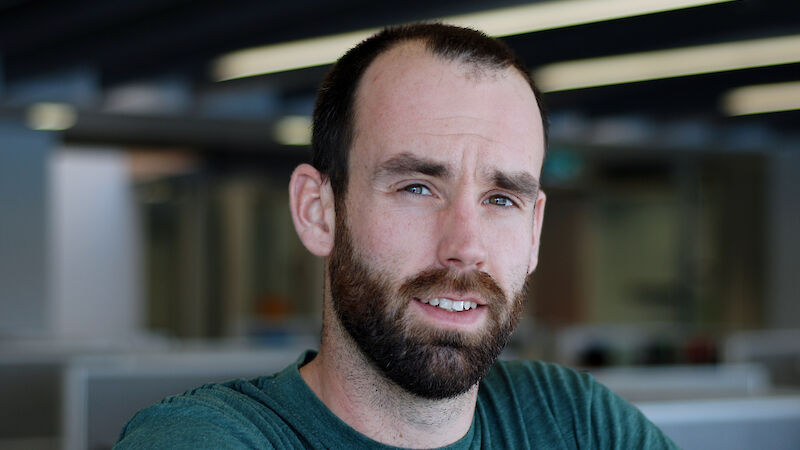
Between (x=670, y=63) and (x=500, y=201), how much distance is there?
390 cm

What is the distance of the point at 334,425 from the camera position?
1.17 metres

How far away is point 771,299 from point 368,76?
843cm

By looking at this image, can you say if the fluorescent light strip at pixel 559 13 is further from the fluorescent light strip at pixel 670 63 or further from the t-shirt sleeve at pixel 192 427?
the t-shirt sleeve at pixel 192 427

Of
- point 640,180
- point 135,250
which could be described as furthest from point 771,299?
point 135,250

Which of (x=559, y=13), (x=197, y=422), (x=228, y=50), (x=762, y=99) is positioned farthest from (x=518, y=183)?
(x=762, y=99)

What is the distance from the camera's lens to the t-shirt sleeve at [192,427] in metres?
0.99

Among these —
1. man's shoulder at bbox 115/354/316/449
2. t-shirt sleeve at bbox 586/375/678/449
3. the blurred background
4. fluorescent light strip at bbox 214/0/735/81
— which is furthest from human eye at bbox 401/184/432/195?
fluorescent light strip at bbox 214/0/735/81

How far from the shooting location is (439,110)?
1187mm

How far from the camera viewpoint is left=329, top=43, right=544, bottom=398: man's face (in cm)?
114

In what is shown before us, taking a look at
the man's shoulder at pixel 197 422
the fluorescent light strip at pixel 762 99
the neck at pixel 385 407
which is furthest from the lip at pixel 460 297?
the fluorescent light strip at pixel 762 99

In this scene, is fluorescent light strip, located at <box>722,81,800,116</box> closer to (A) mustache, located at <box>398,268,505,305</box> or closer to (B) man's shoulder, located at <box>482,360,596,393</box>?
(B) man's shoulder, located at <box>482,360,596,393</box>

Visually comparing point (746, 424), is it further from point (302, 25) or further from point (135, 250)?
point (135, 250)

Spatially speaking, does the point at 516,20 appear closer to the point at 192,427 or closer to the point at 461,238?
the point at 461,238

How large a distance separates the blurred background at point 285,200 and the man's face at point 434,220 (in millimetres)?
665
